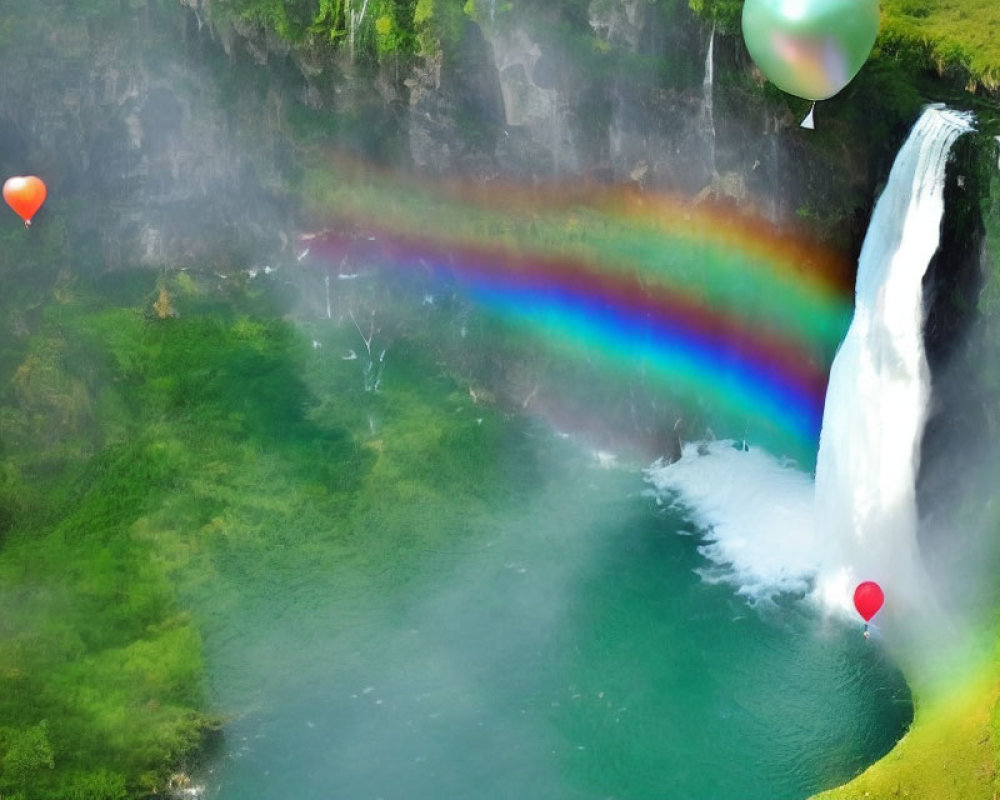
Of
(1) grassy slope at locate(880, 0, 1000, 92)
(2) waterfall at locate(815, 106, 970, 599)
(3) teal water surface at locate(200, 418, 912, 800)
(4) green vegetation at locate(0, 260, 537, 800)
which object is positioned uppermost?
(1) grassy slope at locate(880, 0, 1000, 92)

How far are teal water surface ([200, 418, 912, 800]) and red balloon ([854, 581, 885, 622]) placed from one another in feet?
2.68

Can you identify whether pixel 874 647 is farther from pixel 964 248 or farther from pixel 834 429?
pixel 964 248

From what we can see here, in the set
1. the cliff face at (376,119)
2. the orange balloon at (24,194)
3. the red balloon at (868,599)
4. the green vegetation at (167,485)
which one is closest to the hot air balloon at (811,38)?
the cliff face at (376,119)

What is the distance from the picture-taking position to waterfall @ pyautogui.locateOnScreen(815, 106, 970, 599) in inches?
790

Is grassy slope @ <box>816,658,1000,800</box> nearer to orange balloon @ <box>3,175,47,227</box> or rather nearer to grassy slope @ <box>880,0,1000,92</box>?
grassy slope @ <box>880,0,1000,92</box>

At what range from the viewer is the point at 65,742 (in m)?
17.7

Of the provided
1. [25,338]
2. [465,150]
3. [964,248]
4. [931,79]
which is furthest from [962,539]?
[25,338]

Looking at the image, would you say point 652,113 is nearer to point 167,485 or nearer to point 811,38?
point 811,38

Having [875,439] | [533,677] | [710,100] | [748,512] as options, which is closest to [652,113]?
[710,100]

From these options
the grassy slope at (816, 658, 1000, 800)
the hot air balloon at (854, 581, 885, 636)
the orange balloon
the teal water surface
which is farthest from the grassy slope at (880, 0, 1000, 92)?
the orange balloon

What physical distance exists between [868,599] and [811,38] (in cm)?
845

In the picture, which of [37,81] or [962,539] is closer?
[962,539]

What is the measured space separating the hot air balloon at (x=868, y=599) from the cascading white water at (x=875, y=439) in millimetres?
1085

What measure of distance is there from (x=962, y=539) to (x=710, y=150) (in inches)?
337
